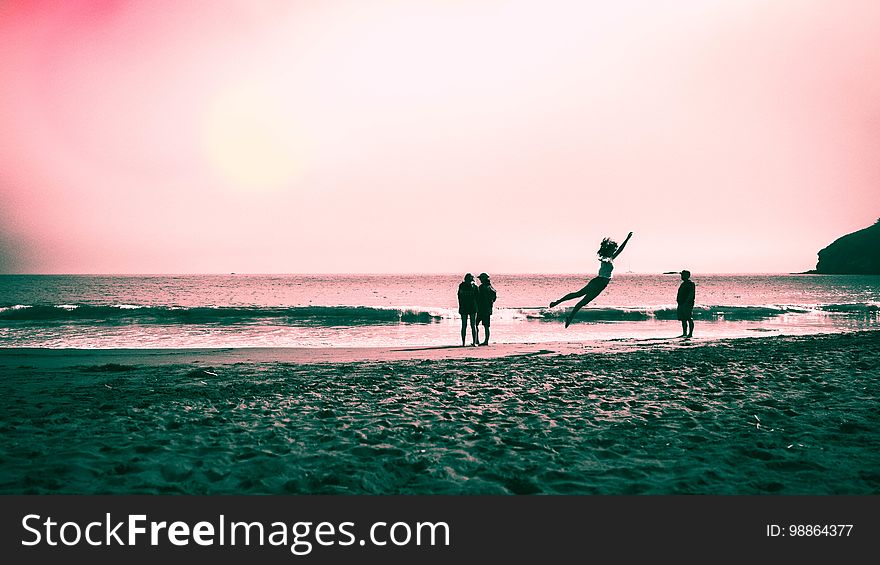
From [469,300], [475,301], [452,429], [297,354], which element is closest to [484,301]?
[475,301]

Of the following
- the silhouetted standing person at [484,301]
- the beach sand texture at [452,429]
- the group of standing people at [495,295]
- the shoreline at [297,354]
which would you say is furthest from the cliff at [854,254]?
the beach sand texture at [452,429]

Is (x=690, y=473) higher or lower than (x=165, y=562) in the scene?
higher

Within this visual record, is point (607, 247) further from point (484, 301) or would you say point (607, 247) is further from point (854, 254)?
point (854, 254)

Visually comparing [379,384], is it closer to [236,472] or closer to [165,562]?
[236,472]

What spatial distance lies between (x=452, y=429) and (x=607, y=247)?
267 inches

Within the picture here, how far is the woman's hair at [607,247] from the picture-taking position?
11.4 metres

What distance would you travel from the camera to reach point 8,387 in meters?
9.04

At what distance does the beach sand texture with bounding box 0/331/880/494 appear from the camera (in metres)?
4.50

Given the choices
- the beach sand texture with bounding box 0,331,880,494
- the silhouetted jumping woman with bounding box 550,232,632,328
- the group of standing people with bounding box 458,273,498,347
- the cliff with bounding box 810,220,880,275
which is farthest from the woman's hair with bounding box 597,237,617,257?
the cliff with bounding box 810,220,880,275

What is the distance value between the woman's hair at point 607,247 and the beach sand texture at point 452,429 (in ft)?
7.84

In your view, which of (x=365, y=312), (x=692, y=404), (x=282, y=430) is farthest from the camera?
(x=365, y=312)

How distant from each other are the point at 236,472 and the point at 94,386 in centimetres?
601

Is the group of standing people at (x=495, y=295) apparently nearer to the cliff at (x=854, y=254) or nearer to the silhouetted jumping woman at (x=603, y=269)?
the silhouetted jumping woman at (x=603, y=269)

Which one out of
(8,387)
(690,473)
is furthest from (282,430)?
(8,387)
